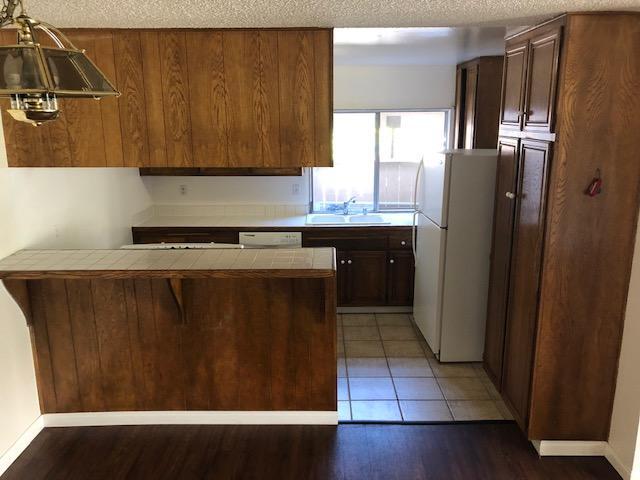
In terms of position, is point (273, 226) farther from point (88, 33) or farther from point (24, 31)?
point (24, 31)

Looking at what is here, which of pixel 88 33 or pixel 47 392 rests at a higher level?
pixel 88 33

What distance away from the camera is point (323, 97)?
8.24 ft

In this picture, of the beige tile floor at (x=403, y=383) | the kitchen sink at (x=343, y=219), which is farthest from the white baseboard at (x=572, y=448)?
the kitchen sink at (x=343, y=219)

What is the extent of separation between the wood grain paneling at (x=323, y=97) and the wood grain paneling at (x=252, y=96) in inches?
7.8

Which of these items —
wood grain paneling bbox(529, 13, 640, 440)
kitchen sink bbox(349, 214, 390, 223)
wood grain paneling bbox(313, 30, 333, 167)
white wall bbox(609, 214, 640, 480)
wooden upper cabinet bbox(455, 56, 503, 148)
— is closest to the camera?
wood grain paneling bbox(529, 13, 640, 440)

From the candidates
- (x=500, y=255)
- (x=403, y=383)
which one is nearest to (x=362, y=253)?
(x=403, y=383)

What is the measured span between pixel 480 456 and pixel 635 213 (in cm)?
143

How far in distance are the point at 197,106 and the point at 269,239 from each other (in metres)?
1.99

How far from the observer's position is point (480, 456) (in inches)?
105

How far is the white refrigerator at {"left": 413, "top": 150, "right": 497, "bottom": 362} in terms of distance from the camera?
Answer: 11.0ft

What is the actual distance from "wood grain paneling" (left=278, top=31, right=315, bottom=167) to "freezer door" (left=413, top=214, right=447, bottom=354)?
54.3 inches

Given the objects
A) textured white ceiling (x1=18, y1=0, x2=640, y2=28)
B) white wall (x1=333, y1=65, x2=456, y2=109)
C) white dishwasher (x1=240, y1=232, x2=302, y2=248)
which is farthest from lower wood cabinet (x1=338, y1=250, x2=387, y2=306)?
textured white ceiling (x1=18, y1=0, x2=640, y2=28)

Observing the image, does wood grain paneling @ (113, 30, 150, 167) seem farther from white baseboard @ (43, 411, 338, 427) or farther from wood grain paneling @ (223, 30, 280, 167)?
white baseboard @ (43, 411, 338, 427)

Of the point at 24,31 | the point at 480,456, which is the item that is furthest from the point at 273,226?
the point at 24,31
